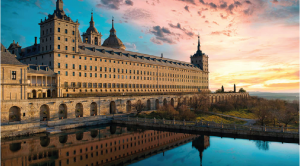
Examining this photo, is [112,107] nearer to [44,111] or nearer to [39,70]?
[44,111]

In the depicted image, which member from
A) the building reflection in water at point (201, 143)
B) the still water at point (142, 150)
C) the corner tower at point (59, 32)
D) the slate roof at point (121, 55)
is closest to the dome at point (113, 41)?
the slate roof at point (121, 55)

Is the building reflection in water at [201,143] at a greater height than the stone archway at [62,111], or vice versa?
the stone archway at [62,111]

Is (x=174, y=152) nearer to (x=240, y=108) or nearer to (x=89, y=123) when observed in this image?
(x=89, y=123)

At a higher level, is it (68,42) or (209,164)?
(68,42)

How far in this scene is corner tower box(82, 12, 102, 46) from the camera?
87000mm

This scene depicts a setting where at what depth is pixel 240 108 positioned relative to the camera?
3295 inches

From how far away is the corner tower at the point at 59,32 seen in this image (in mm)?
50875

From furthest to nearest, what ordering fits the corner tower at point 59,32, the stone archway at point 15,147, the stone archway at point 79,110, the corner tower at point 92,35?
the corner tower at point 92,35
the corner tower at point 59,32
the stone archway at point 79,110
the stone archway at point 15,147

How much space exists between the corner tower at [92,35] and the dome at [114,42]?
3549 mm

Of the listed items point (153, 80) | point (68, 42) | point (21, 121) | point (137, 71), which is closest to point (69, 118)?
point (21, 121)

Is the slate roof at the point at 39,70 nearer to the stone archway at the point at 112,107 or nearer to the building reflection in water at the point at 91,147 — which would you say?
the stone archway at the point at 112,107

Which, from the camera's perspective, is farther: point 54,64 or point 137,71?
point 137,71

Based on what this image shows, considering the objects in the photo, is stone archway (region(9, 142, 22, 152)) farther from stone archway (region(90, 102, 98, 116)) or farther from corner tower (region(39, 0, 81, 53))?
corner tower (region(39, 0, 81, 53))

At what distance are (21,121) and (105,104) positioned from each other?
59.1 feet
